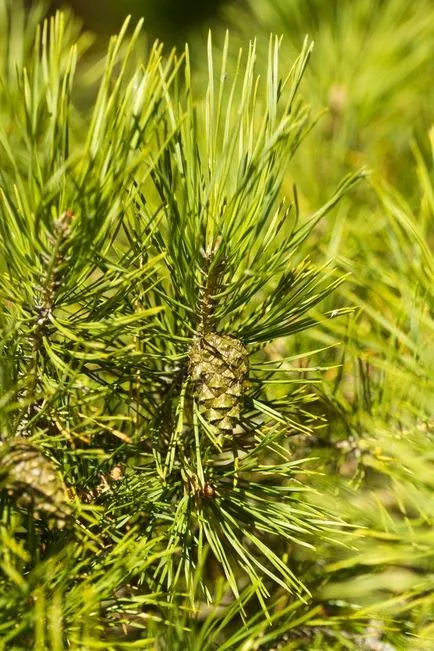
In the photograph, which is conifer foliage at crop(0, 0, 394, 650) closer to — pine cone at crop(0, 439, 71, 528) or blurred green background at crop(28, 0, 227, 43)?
pine cone at crop(0, 439, 71, 528)

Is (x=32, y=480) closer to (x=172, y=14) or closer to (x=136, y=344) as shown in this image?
(x=136, y=344)

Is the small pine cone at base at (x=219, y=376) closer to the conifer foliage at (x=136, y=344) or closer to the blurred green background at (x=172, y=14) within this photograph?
the conifer foliage at (x=136, y=344)

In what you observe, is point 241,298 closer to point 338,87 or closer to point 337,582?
point 337,582

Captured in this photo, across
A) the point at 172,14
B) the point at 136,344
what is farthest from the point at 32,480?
the point at 172,14

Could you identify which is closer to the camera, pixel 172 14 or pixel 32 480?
pixel 32 480

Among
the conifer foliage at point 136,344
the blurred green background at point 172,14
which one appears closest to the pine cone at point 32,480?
the conifer foliage at point 136,344

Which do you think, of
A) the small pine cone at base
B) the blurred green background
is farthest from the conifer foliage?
the blurred green background

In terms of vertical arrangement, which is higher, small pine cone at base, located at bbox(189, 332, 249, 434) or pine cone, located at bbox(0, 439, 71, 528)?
small pine cone at base, located at bbox(189, 332, 249, 434)
